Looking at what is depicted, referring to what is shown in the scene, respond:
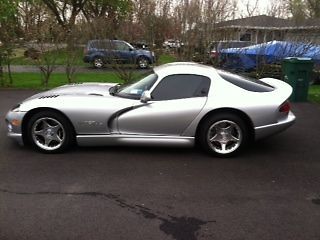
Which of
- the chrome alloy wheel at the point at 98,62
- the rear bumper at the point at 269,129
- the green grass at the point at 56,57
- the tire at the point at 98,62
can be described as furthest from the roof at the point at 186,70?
the chrome alloy wheel at the point at 98,62

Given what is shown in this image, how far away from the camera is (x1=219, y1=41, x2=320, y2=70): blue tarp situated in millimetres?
13670

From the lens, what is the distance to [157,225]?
3.96 metres

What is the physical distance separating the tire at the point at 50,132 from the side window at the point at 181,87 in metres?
1.32

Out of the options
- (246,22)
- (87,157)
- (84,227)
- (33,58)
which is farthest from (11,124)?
(246,22)

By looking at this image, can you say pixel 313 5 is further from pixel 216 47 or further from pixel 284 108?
pixel 284 108

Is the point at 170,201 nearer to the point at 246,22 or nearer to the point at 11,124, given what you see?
the point at 11,124

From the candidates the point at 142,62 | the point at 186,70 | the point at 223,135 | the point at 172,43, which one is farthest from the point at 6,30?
the point at 223,135

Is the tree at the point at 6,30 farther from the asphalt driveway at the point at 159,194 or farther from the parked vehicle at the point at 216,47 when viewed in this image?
the asphalt driveway at the point at 159,194

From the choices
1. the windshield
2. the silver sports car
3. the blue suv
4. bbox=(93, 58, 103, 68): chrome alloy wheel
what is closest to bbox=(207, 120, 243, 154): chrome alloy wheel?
the silver sports car

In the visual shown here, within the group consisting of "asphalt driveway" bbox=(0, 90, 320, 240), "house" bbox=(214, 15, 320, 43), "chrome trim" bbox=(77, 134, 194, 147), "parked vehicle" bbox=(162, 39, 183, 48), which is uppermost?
"house" bbox=(214, 15, 320, 43)

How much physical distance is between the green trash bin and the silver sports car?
5.00 metres

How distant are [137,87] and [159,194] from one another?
82.8 inches

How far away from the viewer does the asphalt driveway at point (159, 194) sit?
12.7 ft

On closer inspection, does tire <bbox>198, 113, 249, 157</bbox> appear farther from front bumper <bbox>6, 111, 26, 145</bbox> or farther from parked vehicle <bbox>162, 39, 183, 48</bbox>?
parked vehicle <bbox>162, 39, 183, 48</bbox>
